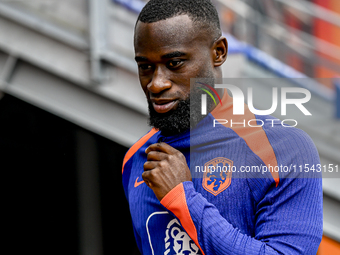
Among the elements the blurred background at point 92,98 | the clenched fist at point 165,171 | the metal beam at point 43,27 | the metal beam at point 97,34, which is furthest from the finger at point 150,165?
the metal beam at point 43,27

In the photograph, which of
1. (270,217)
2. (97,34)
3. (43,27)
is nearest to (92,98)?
(97,34)

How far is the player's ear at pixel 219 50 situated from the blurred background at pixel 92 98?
1903 millimetres

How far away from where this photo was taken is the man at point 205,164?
1.23 m

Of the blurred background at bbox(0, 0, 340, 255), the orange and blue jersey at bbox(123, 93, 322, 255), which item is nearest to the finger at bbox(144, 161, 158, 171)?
the orange and blue jersey at bbox(123, 93, 322, 255)

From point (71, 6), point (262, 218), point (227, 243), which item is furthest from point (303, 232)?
point (71, 6)

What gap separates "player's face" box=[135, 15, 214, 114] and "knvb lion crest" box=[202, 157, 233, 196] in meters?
0.25

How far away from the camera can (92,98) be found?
13.3 feet

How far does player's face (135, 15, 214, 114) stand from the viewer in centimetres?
137

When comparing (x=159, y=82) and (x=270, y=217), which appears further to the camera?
(x=159, y=82)

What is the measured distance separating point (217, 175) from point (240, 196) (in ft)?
0.38

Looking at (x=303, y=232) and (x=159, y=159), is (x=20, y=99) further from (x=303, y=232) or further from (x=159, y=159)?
(x=303, y=232)

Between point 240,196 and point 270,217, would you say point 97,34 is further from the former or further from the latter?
point 270,217

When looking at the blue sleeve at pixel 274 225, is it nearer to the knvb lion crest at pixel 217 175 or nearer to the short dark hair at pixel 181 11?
the knvb lion crest at pixel 217 175

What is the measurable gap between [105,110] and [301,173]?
3.01m
